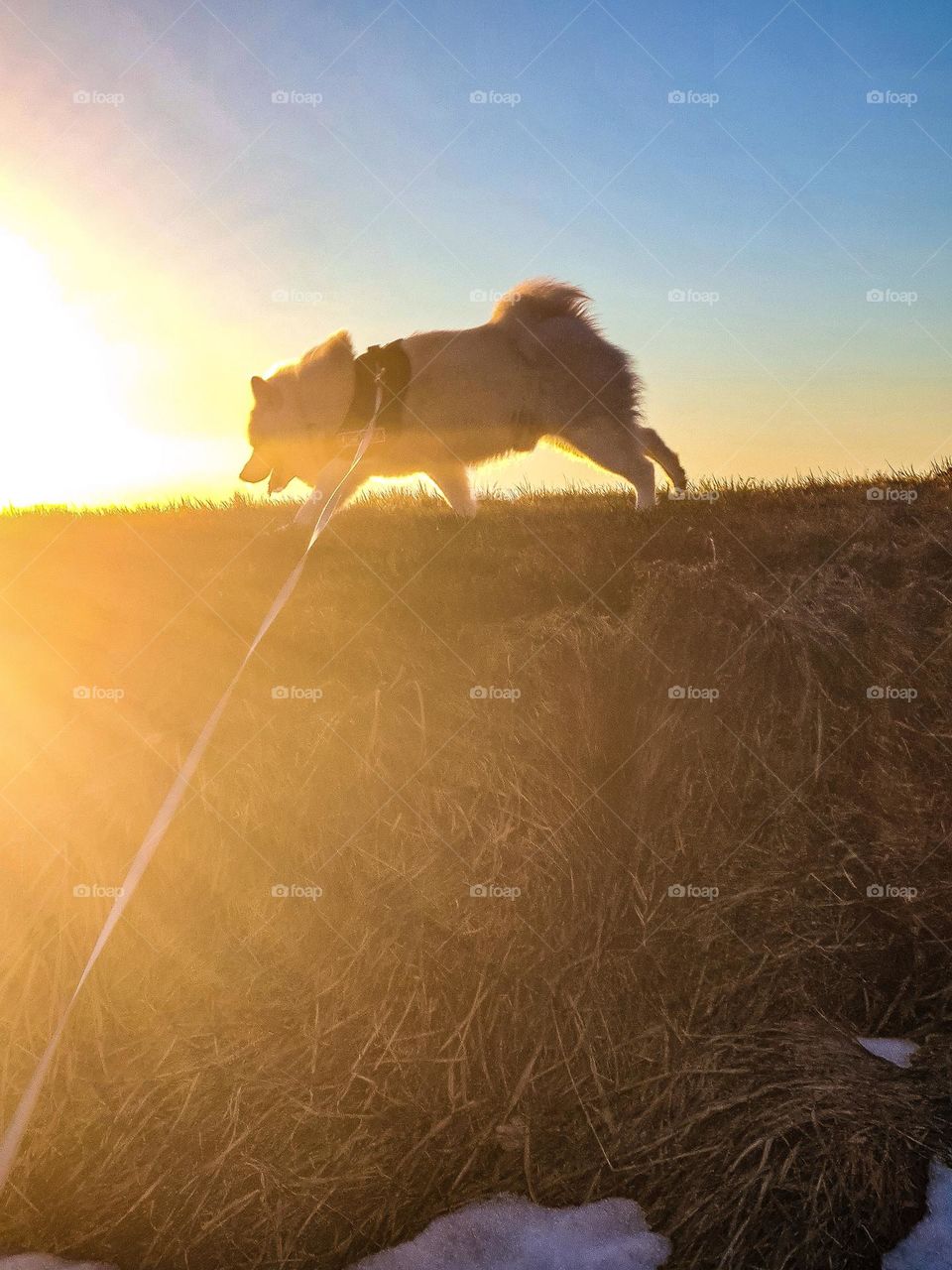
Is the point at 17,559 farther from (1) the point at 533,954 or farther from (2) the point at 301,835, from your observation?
(1) the point at 533,954

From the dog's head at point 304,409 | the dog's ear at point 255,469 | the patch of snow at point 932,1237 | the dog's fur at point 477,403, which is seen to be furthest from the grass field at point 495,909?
the dog's ear at point 255,469

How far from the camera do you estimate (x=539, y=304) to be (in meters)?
8.49

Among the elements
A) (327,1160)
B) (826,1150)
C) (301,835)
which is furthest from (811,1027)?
A: (301,835)

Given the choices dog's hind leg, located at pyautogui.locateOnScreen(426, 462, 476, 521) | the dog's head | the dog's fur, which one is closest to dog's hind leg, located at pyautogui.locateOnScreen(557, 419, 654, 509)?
the dog's fur

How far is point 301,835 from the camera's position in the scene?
450 centimetres

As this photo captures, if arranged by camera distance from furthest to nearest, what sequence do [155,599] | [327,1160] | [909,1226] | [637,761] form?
1. [155,599]
2. [637,761]
3. [327,1160]
4. [909,1226]

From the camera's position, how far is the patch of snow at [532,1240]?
325 centimetres

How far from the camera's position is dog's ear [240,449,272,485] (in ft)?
28.4

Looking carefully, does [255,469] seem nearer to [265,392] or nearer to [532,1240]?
[265,392]

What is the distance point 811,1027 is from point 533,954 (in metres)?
1.12

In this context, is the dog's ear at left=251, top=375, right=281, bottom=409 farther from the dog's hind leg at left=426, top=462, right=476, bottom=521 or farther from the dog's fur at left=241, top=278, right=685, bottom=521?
the dog's hind leg at left=426, top=462, right=476, bottom=521

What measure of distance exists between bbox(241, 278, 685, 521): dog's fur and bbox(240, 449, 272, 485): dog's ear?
10 cm

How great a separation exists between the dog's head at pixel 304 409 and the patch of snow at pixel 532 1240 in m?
6.16

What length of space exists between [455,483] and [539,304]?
1772mm
